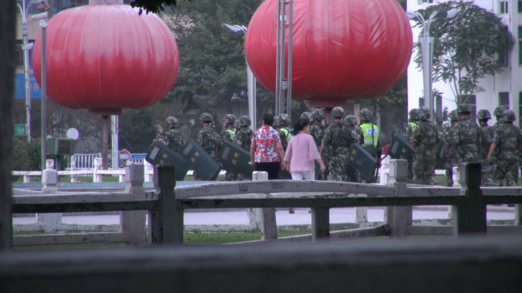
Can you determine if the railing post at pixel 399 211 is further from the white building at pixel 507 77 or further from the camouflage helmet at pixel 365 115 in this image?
the white building at pixel 507 77

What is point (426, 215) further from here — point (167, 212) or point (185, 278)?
point (185, 278)

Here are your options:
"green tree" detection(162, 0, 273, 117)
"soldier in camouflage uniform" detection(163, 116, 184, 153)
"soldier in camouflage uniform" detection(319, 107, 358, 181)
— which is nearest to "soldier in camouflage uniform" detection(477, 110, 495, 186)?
"soldier in camouflage uniform" detection(319, 107, 358, 181)

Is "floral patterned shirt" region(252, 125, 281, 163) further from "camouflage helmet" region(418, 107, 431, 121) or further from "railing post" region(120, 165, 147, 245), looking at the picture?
"railing post" region(120, 165, 147, 245)

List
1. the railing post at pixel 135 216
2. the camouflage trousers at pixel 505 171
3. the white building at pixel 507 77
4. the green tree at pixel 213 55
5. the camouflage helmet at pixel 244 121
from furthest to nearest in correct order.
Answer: the green tree at pixel 213 55
the white building at pixel 507 77
the camouflage helmet at pixel 244 121
the camouflage trousers at pixel 505 171
the railing post at pixel 135 216

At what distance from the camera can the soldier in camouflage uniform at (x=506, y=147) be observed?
14594 millimetres

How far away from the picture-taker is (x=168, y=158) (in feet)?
53.3

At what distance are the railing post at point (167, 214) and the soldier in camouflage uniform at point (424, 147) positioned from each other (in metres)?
10.2

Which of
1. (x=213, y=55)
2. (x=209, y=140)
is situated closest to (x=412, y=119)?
(x=209, y=140)

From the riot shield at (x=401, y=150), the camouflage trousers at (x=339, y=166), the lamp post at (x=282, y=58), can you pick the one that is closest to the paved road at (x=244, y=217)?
the camouflage trousers at (x=339, y=166)

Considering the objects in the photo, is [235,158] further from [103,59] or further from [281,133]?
[103,59]

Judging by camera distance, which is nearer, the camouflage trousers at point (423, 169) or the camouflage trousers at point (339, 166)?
the camouflage trousers at point (339, 166)

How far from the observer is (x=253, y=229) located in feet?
36.6

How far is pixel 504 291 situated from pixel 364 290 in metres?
0.27

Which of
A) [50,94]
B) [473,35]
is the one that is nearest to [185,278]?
[50,94]
